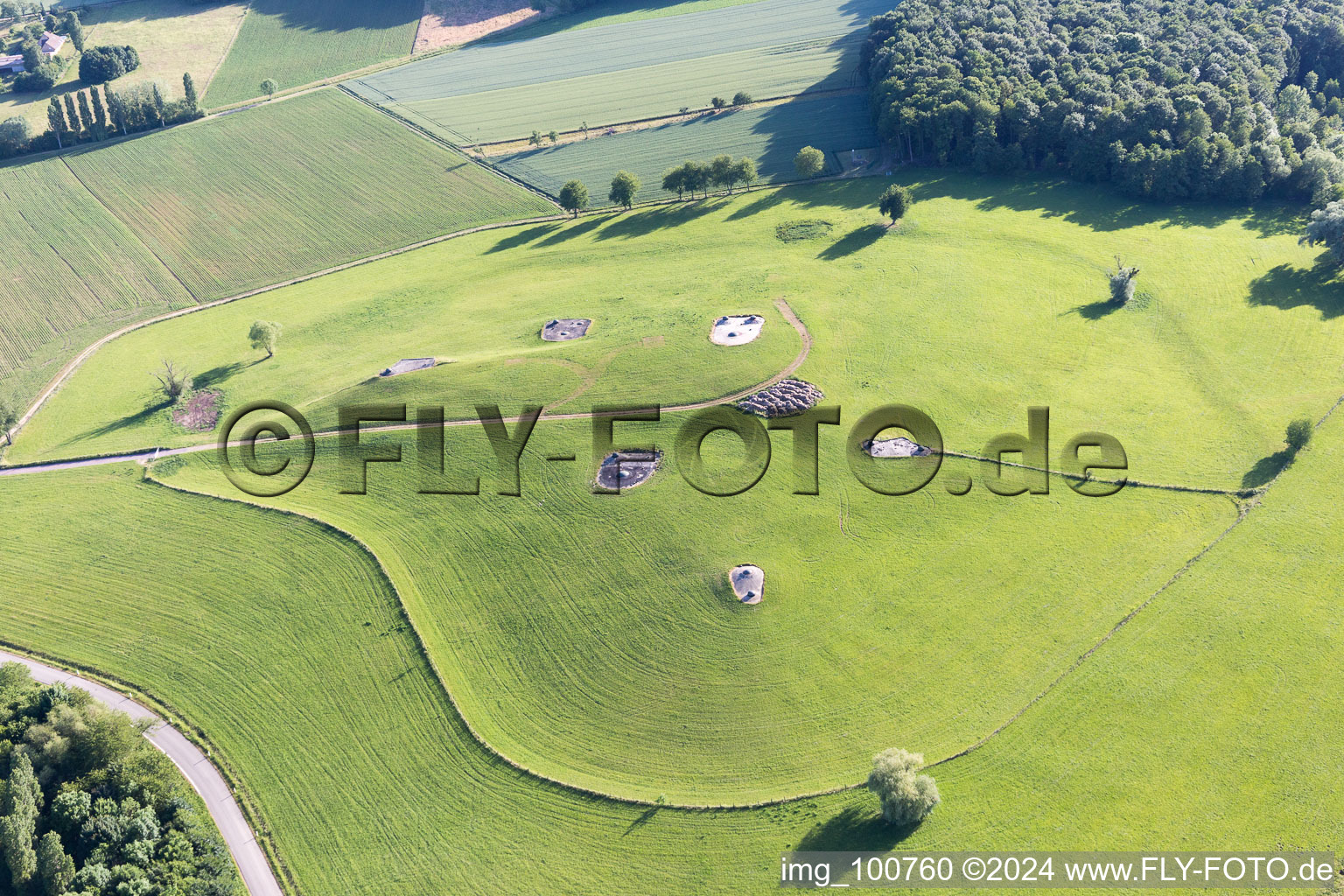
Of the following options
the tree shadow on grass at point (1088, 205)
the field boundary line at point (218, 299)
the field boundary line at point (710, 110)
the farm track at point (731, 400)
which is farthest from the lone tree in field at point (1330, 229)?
the field boundary line at point (218, 299)

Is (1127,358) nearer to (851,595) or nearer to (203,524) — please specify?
(851,595)

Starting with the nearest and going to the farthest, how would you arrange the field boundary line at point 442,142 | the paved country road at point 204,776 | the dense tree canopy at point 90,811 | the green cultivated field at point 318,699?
the dense tree canopy at point 90,811
the green cultivated field at point 318,699
the paved country road at point 204,776
the field boundary line at point 442,142

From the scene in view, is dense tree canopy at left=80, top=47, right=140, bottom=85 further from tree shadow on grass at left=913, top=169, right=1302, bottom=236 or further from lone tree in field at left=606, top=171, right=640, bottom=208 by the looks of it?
tree shadow on grass at left=913, top=169, right=1302, bottom=236

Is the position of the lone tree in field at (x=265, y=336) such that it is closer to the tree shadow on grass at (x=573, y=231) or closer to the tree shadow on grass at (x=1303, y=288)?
the tree shadow on grass at (x=573, y=231)

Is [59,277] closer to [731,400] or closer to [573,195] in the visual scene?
[573,195]

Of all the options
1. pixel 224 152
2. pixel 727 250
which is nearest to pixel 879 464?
pixel 727 250

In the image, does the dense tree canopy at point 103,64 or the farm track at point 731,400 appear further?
the dense tree canopy at point 103,64

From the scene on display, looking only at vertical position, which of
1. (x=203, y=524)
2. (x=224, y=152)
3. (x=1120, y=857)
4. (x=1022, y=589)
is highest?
(x=224, y=152)
